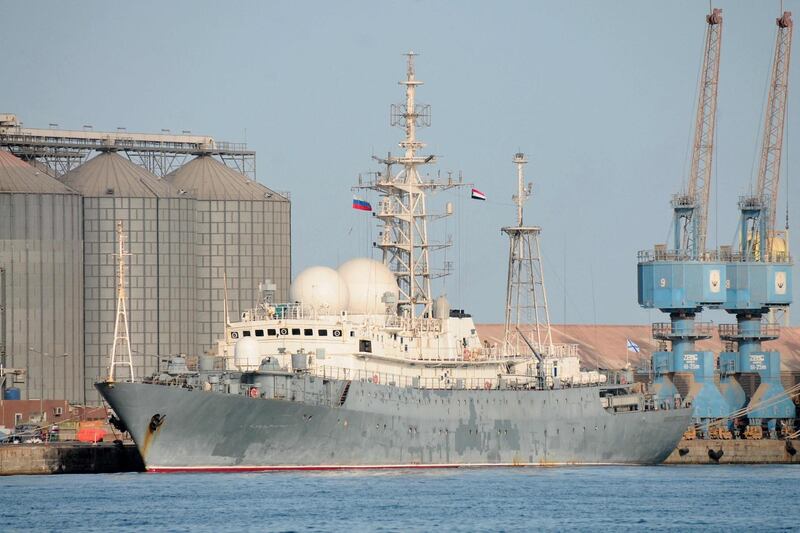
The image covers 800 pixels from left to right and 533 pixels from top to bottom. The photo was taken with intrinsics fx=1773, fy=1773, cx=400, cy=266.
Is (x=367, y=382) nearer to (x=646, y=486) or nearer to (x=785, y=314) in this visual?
(x=646, y=486)

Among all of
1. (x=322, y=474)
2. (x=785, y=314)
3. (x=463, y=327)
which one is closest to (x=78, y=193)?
(x=463, y=327)

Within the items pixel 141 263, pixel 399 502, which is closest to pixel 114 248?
pixel 141 263

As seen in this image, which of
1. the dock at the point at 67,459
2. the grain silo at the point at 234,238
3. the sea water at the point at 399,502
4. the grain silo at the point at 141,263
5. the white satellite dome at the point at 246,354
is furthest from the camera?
the grain silo at the point at 234,238

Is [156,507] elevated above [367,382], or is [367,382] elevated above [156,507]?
[367,382]

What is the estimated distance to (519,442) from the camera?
7644cm

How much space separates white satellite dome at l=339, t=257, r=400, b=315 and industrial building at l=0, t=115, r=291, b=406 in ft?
101

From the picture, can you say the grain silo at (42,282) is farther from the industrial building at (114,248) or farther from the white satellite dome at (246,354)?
the white satellite dome at (246,354)

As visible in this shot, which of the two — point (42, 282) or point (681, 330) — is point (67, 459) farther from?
point (681, 330)

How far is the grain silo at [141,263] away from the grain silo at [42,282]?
207 cm

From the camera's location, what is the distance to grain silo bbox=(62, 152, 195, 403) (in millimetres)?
109438

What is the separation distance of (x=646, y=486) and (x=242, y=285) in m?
50.6

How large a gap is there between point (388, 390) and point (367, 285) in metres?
6.25

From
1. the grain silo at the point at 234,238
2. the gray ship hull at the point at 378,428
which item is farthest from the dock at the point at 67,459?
the grain silo at the point at 234,238

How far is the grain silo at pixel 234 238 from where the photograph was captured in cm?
11356
